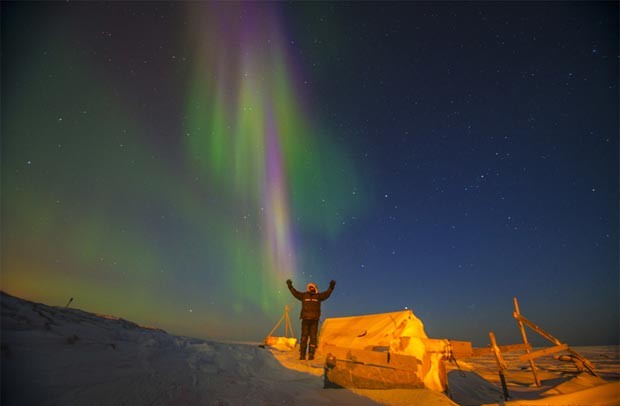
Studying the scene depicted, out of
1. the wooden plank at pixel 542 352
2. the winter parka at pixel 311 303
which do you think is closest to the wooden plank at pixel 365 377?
the winter parka at pixel 311 303

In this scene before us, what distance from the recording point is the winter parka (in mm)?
8422

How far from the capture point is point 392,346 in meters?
8.66

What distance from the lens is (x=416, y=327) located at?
36.3 ft

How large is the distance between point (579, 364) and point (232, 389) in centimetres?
2161

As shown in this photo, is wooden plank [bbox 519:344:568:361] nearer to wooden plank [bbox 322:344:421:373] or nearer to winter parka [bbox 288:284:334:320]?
wooden plank [bbox 322:344:421:373]

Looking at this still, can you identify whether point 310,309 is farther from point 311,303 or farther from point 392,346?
point 392,346

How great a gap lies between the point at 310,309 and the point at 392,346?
2698mm

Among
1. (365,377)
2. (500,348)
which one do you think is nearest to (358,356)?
(365,377)

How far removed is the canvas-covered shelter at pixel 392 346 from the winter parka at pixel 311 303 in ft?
3.07

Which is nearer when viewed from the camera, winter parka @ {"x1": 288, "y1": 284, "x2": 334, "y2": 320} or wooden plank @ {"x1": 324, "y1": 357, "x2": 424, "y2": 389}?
wooden plank @ {"x1": 324, "y1": 357, "x2": 424, "y2": 389}

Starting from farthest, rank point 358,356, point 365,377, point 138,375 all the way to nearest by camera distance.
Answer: point 358,356 < point 365,377 < point 138,375

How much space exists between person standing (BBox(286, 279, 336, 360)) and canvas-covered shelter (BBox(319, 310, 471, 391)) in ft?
2.12

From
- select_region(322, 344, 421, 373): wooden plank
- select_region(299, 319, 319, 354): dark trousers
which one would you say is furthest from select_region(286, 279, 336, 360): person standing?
select_region(322, 344, 421, 373): wooden plank

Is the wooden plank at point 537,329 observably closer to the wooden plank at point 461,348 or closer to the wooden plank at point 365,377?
the wooden plank at point 461,348
